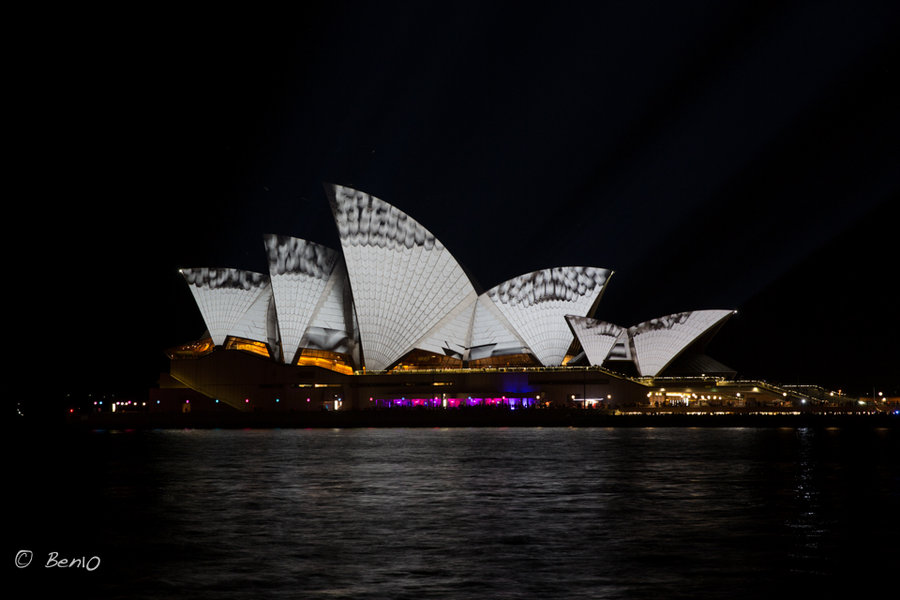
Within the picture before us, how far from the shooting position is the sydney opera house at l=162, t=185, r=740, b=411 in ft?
227

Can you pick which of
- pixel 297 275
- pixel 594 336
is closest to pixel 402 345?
pixel 297 275

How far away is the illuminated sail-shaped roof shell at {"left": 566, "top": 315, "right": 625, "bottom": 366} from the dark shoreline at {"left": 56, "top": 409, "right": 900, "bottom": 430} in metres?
7.42

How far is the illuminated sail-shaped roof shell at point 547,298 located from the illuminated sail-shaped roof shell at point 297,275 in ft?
44.5

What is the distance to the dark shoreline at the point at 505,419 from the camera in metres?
66.7

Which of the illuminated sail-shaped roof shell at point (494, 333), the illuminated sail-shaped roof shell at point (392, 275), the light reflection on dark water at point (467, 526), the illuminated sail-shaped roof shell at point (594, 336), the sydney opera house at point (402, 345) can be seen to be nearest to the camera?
the light reflection on dark water at point (467, 526)

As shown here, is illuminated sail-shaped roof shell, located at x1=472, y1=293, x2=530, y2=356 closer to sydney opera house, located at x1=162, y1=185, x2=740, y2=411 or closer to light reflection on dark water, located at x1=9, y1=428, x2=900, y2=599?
sydney opera house, located at x1=162, y1=185, x2=740, y2=411

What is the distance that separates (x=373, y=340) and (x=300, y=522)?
52066mm

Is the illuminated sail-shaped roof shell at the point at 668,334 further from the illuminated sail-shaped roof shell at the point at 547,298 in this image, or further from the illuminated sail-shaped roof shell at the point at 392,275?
the illuminated sail-shaped roof shell at the point at 392,275

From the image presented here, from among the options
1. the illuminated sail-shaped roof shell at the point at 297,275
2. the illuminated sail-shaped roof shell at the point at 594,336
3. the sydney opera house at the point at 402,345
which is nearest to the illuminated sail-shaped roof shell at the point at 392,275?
the sydney opera house at the point at 402,345

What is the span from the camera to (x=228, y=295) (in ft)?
237

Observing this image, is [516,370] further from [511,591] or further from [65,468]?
[511,591]

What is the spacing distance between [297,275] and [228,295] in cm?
820

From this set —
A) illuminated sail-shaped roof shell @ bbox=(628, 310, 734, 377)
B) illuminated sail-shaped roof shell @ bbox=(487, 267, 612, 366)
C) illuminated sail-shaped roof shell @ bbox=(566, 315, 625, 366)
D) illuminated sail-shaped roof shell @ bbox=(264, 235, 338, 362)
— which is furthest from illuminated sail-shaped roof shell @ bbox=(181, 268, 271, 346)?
illuminated sail-shaped roof shell @ bbox=(628, 310, 734, 377)

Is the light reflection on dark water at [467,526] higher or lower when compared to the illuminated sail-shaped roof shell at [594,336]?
A: lower
